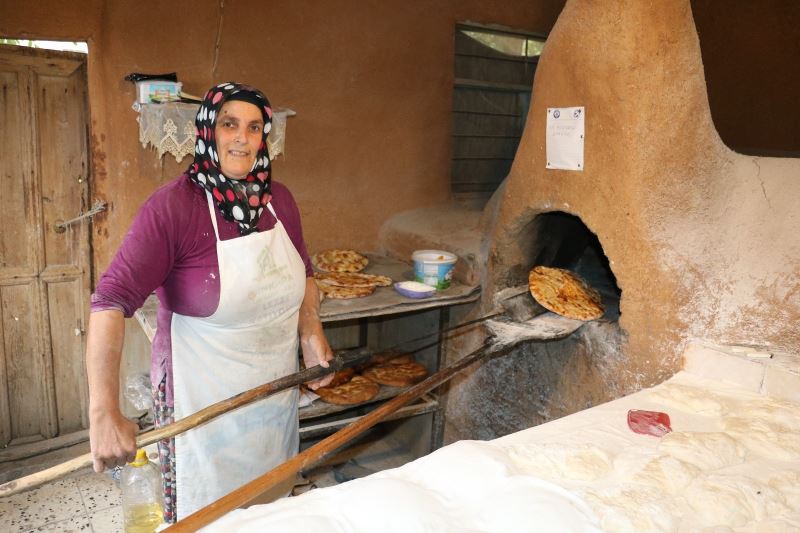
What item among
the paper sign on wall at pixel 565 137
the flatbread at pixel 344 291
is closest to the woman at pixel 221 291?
the flatbread at pixel 344 291

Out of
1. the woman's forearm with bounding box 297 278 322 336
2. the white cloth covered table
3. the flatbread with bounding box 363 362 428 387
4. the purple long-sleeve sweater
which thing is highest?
the purple long-sleeve sweater

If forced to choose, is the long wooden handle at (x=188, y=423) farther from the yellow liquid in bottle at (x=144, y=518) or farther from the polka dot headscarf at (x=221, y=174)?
the yellow liquid in bottle at (x=144, y=518)

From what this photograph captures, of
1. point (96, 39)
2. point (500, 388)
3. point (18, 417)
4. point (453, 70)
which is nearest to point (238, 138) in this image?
point (96, 39)

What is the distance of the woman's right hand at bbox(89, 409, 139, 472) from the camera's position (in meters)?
1.64

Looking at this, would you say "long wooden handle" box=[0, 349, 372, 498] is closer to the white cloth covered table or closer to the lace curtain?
the white cloth covered table

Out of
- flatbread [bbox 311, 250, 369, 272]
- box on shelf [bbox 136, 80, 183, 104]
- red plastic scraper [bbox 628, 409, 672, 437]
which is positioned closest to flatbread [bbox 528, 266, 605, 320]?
red plastic scraper [bbox 628, 409, 672, 437]

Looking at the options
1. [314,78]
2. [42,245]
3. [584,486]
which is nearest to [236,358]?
[584,486]

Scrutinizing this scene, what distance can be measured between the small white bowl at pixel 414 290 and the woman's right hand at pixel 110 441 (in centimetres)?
233

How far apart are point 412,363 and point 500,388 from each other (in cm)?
83

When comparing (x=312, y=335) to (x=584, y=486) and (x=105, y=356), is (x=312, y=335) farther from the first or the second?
(x=584, y=486)

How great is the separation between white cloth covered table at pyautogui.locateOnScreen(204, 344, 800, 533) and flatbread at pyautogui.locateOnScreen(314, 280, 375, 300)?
191cm

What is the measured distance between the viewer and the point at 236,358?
2342mm

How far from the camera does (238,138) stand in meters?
2.18

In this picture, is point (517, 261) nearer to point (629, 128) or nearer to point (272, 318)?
point (629, 128)
